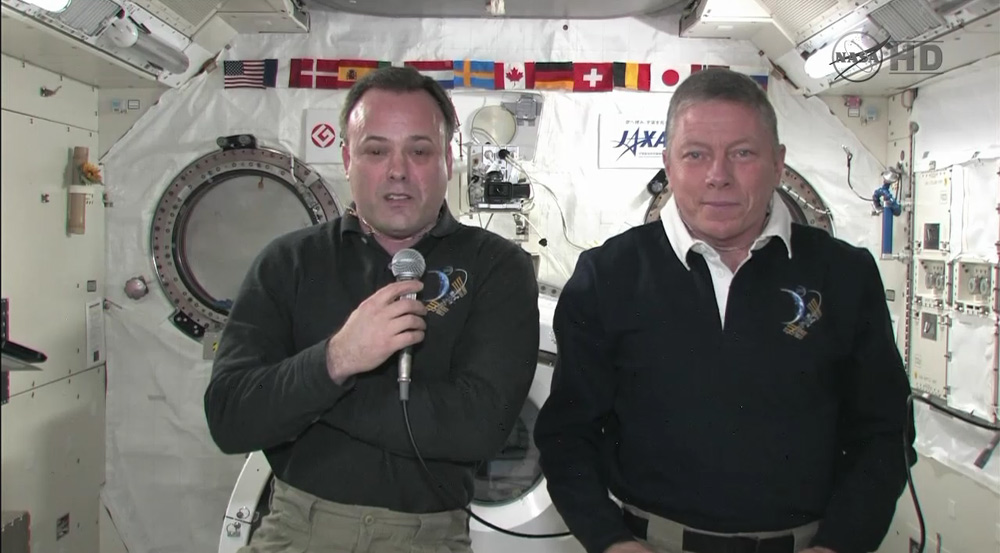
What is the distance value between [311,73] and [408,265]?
285 cm

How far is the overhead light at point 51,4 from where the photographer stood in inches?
99.9

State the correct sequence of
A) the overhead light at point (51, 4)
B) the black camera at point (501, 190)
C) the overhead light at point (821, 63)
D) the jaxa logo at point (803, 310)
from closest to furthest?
the jaxa logo at point (803, 310) → the overhead light at point (51, 4) → the overhead light at point (821, 63) → the black camera at point (501, 190)

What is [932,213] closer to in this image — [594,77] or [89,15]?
[594,77]

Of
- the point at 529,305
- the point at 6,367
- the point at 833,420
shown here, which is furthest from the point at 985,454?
the point at 6,367

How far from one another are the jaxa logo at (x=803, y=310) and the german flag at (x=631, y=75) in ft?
8.52

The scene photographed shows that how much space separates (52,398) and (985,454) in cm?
464

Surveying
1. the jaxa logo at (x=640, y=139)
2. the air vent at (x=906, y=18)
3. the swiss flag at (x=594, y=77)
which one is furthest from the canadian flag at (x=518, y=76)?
the air vent at (x=906, y=18)

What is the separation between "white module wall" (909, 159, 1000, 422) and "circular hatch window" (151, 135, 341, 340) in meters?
3.33

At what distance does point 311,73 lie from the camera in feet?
12.9

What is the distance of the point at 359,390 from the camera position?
5.24ft

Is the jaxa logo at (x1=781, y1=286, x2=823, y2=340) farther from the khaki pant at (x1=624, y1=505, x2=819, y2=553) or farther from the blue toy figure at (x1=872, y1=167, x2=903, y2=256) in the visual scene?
the blue toy figure at (x1=872, y1=167, x2=903, y2=256)

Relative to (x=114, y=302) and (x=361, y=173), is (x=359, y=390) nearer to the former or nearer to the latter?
(x=361, y=173)

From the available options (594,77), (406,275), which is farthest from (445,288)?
(594,77)

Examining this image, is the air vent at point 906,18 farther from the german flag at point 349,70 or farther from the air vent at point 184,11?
the air vent at point 184,11
